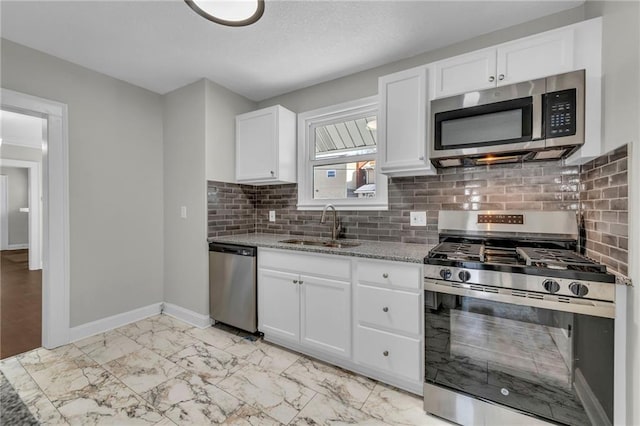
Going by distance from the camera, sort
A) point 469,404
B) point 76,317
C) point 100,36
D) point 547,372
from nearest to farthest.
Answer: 1. point 547,372
2. point 469,404
3. point 100,36
4. point 76,317

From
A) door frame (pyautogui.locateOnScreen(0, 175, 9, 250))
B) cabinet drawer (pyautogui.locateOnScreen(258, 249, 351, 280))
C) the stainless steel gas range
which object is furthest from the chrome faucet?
door frame (pyautogui.locateOnScreen(0, 175, 9, 250))

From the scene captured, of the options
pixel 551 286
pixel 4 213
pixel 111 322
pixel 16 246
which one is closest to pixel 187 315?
pixel 111 322

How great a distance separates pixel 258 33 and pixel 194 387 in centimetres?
253

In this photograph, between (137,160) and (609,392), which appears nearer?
(609,392)

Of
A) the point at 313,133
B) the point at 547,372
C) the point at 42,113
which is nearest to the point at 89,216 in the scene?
the point at 42,113

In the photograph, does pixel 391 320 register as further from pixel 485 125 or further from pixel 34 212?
pixel 34 212

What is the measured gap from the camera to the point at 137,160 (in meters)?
2.92

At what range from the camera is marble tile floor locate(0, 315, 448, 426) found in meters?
1.59

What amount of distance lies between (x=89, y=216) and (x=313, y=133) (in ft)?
7.53

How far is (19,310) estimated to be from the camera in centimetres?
306

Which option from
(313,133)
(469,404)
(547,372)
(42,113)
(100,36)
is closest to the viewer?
(547,372)

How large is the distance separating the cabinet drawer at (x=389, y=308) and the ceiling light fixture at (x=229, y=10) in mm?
1877

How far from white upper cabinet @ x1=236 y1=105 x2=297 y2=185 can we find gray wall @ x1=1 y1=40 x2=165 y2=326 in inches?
38.5

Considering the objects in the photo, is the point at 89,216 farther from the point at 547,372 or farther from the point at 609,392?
the point at 609,392
